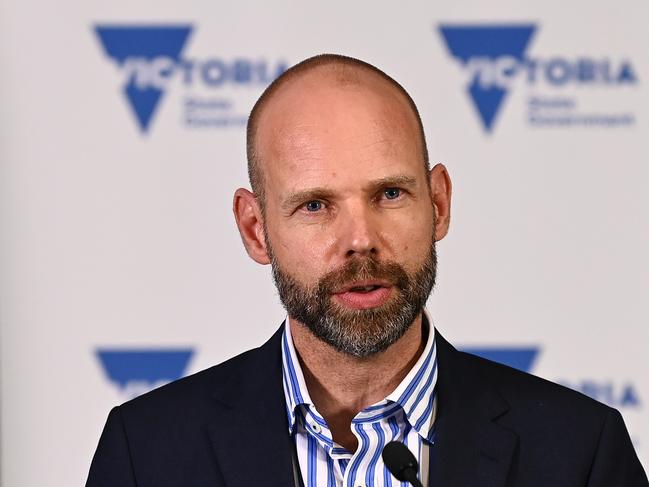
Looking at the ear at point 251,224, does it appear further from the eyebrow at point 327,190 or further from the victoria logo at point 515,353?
the victoria logo at point 515,353

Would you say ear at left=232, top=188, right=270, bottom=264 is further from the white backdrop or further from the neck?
the white backdrop

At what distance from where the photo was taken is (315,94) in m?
2.39

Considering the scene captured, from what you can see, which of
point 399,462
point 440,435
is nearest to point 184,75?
point 440,435

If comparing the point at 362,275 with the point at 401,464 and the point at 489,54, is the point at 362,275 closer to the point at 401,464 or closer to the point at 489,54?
the point at 401,464

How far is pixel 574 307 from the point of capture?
3.79 meters

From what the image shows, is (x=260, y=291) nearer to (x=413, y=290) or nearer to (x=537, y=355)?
(x=537, y=355)

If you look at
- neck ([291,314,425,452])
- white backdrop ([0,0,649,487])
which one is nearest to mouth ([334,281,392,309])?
neck ([291,314,425,452])

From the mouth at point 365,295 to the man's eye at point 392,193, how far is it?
166 millimetres

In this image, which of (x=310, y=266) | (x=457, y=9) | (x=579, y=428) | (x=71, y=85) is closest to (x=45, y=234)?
(x=71, y=85)

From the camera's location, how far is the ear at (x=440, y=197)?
8.18 feet

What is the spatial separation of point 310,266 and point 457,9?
1728 mm

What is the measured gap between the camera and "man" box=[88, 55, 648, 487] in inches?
89.7

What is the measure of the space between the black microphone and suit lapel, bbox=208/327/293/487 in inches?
12.3

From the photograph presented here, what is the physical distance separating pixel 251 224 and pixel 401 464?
718mm
